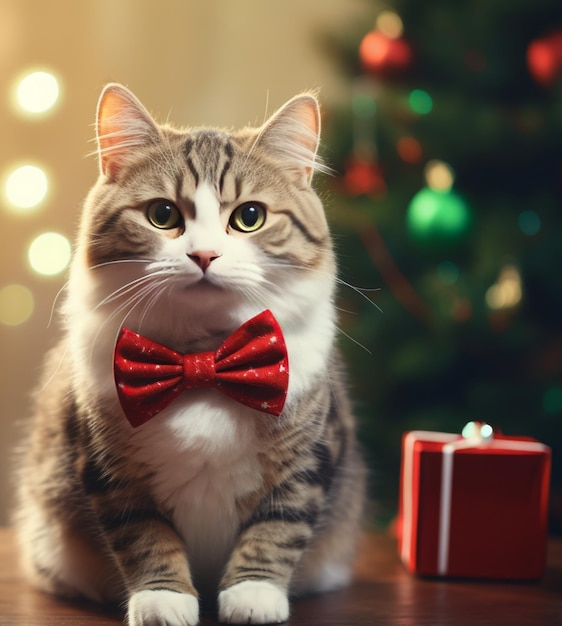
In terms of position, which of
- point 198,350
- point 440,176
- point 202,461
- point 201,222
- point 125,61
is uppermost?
point 125,61

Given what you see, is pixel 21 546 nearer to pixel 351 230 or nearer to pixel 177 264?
pixel 177 264

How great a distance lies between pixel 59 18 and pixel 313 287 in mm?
1388

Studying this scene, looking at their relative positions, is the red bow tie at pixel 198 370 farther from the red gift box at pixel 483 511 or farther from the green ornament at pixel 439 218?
the green ornament at pixel 439 218

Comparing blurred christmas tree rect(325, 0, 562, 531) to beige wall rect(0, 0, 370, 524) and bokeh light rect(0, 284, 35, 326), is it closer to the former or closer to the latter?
beige wall rect(0, 0, 370, 524)

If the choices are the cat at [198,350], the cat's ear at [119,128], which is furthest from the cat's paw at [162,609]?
the cat's ear at [119,128]

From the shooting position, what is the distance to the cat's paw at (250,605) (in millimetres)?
754

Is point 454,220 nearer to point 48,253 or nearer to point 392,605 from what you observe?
point 392,605

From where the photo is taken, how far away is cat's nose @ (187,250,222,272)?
0.73m

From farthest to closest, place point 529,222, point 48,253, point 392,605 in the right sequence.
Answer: point 48,253 < point 529,222 < point 392,605

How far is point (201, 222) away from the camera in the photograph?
0.76m

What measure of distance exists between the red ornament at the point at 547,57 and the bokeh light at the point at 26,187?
112 centimetres

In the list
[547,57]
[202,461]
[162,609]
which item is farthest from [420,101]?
[162,609]

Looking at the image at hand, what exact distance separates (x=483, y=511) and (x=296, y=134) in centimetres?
51

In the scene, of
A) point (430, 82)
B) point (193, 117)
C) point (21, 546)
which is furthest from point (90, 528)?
point (193, 117)
